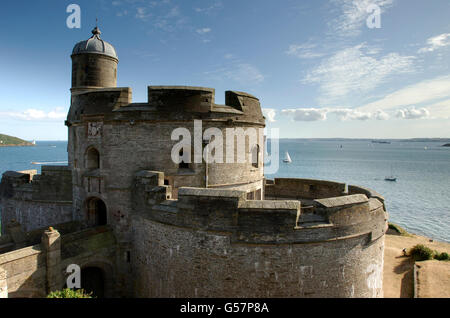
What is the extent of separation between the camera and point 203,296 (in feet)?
34.0

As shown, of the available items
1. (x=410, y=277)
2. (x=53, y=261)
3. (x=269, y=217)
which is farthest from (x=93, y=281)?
(x=410, y=277)

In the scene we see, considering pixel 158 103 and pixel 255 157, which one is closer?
pixel 158 103

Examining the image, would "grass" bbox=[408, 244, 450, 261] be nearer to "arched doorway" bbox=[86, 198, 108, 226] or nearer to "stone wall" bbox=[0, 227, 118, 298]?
"stone wall" bbox=[0, 227, 118, 298]

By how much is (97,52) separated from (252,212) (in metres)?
12.3

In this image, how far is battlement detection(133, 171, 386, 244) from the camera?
382 inches

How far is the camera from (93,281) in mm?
13836

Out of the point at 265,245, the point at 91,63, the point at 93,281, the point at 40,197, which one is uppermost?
the point at 91,63

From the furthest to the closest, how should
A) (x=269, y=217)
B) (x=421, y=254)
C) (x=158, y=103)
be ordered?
1. (x=421, y=254)
2. (x=158, y=103)
3. (x=269, y=217)

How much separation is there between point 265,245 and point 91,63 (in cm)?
1323

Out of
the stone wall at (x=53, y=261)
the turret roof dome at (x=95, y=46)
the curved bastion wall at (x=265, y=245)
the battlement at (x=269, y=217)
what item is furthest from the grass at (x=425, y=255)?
the turret roof dome at (x=95, y=46)

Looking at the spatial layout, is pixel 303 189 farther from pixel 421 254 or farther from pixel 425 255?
pixel 425 255

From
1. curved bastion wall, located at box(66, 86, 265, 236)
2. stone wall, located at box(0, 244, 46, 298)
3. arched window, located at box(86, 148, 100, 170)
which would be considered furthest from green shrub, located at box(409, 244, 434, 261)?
stone wall, located at box(0, 244, 46, 298)

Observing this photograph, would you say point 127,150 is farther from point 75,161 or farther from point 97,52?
point 97,52
